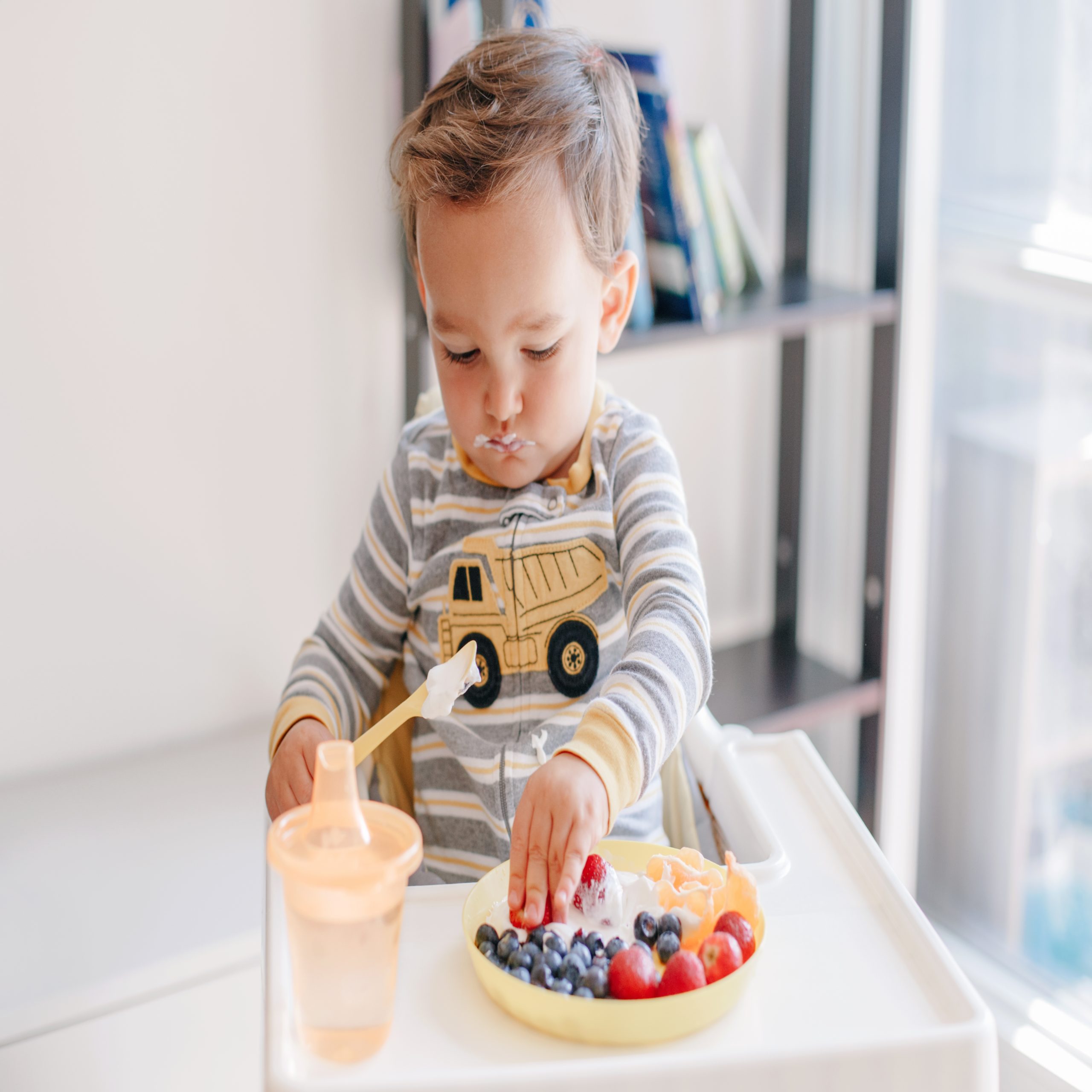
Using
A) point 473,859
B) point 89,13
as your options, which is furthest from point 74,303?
point 473,859

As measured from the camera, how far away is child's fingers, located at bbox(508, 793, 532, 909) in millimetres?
696

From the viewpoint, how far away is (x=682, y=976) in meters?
0.63

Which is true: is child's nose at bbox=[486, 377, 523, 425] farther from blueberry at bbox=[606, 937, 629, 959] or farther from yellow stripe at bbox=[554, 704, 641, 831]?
blueberry at bbox=[606, 937, 629, 959]

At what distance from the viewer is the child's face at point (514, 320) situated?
83 centimetres

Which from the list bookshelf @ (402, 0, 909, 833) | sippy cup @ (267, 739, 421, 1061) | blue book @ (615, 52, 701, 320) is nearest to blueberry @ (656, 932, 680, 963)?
sippy cup @ (267, 739, 421, 1061)

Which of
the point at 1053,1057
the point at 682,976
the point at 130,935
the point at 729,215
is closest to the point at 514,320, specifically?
the point at 682,976

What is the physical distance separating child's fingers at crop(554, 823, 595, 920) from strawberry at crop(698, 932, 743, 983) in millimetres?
77

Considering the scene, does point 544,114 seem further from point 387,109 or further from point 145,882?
point 145,882

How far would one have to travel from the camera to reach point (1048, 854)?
164 centimetres

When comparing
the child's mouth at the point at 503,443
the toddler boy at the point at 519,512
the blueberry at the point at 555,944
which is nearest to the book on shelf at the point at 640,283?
the toddler boy at the point at 519,512

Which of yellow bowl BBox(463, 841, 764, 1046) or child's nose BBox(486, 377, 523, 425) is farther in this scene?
child's nose BBox(486, 377, 523, 425)

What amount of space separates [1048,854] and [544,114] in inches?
48.5

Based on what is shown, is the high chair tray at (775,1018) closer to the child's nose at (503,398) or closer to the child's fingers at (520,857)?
the child's fingers at (520,857)

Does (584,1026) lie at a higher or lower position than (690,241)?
lower
